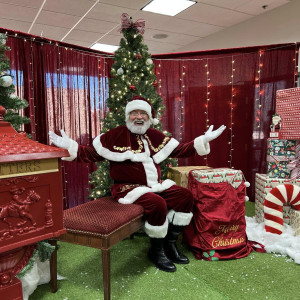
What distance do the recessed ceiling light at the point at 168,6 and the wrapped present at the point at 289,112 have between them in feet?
7.25

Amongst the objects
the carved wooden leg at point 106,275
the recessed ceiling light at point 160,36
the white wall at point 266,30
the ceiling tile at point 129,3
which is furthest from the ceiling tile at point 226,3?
the carved wooden leg at point 106,275

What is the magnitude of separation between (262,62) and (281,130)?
151cm

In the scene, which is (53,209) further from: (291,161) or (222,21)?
(222,21)

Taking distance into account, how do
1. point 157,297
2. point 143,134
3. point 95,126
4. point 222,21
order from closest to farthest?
point 157,297 → point 143,134 → point 95,126 → point 222,21

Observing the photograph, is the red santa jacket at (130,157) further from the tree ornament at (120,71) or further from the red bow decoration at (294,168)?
the red bow decoration at (294,168)

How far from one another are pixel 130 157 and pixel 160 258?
839 millimetres

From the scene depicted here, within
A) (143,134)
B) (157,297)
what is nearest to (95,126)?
(143,134)

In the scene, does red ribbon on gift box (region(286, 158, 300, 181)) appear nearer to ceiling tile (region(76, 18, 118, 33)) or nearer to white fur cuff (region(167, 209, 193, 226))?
white fur cuff (region(167, 209, 193, 226))

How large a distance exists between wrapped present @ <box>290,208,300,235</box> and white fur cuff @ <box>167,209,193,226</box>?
3.70 feet

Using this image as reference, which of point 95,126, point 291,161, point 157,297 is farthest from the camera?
point 95,126

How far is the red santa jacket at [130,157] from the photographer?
89.9 inches

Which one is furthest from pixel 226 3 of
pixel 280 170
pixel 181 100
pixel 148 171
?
pixel 148 171

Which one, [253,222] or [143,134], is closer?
[143,134]

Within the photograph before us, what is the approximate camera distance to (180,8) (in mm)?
4473
